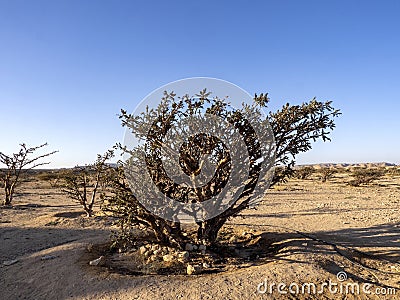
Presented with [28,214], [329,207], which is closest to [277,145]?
[329,207]

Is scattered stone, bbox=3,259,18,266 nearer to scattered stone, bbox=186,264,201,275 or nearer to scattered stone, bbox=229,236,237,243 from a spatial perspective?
scattered stone, bbox=186,264,201,275

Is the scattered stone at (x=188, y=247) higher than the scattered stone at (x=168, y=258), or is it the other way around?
the scattered stone at (x=188, y=247)

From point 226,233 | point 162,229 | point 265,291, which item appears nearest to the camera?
point 265,291

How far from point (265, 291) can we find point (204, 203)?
2250mm

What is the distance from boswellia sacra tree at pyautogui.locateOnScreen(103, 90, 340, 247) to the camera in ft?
21.4

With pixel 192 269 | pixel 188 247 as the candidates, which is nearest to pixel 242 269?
pixel 192 269

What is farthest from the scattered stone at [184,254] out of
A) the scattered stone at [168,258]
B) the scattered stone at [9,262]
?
the scattered stone at [9,262]

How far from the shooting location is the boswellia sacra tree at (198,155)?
653 centimetres

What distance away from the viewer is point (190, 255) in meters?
6.95

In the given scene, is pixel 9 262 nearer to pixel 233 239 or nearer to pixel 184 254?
pixel 184 254

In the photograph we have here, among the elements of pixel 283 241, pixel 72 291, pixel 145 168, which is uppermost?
pixel 145 168

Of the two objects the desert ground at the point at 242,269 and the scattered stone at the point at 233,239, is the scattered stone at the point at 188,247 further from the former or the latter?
the scattered stone at the point at 233,239

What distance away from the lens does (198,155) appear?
679 cm

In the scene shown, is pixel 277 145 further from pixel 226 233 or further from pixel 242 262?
pixel 226 233
